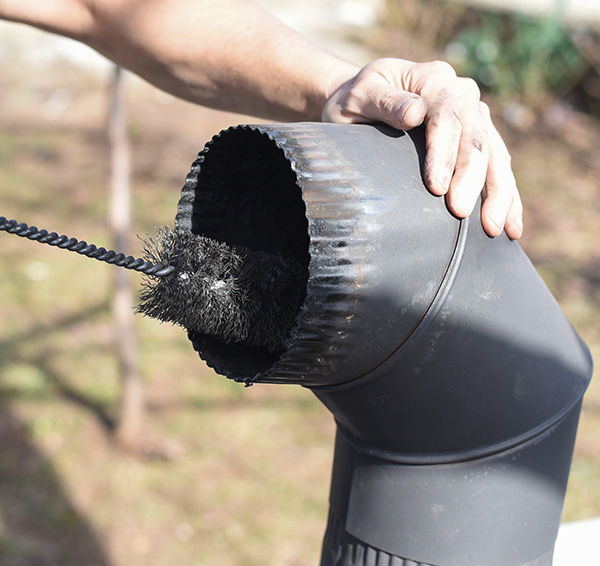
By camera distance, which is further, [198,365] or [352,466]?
[198,365]

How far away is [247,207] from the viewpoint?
1.50 m

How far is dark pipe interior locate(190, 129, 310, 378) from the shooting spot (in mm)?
1373

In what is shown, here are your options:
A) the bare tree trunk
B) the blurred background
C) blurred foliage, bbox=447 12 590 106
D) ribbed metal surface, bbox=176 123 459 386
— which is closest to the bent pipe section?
ribbed metal surface, bbox=176 123 459 386

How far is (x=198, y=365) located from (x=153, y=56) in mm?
3001

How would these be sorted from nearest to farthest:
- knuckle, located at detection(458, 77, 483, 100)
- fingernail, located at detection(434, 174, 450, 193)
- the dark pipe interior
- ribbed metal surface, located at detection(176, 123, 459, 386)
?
ribbed metal surface, located at detection(176, 123, 459, 386)
fingernail, located at detection(434, 174, 450, 193)
the dark pipe interior
knuckle, located at detection(458, 77, 483, 100)

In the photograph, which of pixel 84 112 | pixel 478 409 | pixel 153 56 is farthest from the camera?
pixel 84 112

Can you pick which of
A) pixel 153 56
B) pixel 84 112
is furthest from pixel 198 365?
pixel 84 112

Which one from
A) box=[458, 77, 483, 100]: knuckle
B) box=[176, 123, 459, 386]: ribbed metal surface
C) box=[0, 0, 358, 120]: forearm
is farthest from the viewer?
box=[0, 0, 358, 120]: forearm

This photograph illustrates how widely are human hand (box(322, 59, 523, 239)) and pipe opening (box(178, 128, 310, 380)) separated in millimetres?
219

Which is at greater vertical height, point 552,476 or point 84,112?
point 552,476

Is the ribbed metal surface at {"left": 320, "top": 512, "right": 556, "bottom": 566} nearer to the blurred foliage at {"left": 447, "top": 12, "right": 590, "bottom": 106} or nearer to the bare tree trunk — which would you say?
the bare tree trunk

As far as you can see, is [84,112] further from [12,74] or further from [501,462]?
[501,462]

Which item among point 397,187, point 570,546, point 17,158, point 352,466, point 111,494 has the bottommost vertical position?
point 111,494

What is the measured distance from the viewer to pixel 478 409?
1367 millimetres
